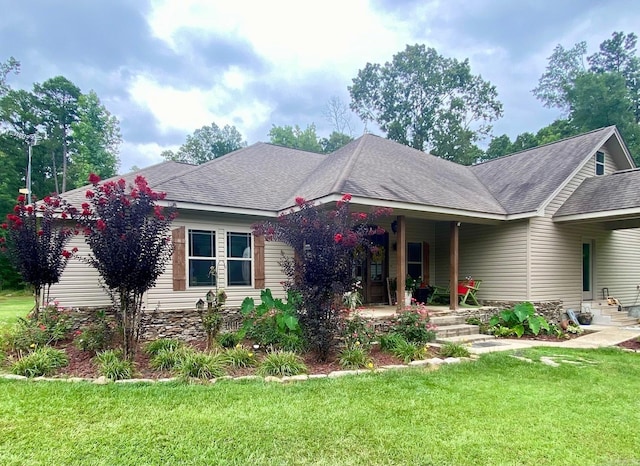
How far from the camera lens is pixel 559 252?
33.5 ft

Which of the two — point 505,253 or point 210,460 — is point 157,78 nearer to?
point 505,253

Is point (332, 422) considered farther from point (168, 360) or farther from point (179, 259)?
point (179, 259)

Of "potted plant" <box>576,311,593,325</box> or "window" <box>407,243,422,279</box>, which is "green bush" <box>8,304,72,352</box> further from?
"potted plant" <box>576,311,593,325</box>

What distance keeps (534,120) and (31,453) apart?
37.8m

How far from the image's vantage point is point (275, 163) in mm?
11852

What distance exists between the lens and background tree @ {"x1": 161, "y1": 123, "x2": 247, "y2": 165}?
123 ft

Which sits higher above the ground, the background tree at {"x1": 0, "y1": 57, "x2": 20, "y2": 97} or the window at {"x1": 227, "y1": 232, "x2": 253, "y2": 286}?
the background tree at {"x1": 0, "y1": 57, "x2": 20, "y2": 97}

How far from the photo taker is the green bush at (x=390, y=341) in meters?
6.28

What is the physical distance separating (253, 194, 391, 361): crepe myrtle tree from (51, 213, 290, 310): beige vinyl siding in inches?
108

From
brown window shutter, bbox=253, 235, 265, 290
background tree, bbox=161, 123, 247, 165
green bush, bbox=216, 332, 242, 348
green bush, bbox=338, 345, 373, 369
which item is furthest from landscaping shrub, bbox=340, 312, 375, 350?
background tree, bbox=161, 123, 247, 165

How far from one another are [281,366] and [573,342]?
622 centimetres

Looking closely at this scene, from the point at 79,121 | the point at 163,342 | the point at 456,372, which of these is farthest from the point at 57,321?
the point at 79,121

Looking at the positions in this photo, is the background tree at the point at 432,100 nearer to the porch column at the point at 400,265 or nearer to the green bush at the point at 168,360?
the porch column at the point at 400,265

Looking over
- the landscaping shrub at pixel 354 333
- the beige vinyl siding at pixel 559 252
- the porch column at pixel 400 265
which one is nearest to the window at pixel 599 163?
the beige vinyl siding at pixel 559 252
